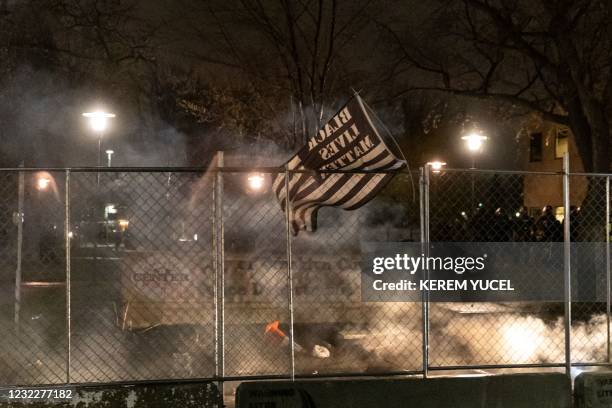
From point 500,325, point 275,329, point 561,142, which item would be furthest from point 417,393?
point 561,142

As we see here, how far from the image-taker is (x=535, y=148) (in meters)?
35.6

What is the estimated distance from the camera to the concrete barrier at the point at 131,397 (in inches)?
219

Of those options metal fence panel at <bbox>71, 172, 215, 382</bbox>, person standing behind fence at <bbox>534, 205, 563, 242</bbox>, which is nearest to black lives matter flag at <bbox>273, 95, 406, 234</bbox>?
metal fence panel at <bbox>71, 172, 215, 382</bbox>

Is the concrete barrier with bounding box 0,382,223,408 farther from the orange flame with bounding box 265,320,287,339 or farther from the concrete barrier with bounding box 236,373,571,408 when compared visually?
the orange flame with bounding box 265,320,287,339

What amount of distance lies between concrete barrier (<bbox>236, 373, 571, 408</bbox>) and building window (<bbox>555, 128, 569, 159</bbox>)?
88.9 feet

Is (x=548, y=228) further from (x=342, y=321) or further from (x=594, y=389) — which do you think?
(x=594, y=389)

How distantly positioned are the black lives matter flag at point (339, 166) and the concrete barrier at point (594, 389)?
7.67 ft

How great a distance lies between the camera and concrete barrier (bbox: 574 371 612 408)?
579cm

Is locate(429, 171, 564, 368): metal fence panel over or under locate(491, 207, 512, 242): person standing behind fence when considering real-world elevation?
under

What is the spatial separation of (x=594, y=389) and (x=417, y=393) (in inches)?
58.7

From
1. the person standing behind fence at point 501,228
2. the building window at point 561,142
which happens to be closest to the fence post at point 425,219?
the person standing behind fence at point 501,228

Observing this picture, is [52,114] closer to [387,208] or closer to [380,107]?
[380,107]

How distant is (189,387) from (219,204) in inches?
59.2

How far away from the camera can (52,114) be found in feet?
69.5
